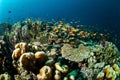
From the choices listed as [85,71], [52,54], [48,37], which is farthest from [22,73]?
[48,37]

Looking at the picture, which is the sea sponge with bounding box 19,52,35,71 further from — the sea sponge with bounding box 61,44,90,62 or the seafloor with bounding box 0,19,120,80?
the sea sponge with bounding box 61,44,90,62

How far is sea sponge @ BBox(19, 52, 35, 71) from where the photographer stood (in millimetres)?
4609

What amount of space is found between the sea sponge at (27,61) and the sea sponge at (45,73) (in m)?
0.27

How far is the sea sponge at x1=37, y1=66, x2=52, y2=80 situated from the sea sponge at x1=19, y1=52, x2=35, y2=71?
0.27 m

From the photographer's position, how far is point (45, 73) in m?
4.57

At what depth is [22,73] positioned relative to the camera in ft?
15.6

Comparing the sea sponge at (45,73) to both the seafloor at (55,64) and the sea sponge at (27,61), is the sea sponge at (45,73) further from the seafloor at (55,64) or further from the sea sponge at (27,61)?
the sea sponge at (27,61)

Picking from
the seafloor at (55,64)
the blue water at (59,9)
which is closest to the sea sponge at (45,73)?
the seafloor at (55,64)

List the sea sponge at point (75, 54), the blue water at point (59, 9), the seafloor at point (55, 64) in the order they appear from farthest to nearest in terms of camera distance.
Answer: the blue water at point (59, 9)
the sea sponge at point (75, 54)
the seafloor at point (55, 64)

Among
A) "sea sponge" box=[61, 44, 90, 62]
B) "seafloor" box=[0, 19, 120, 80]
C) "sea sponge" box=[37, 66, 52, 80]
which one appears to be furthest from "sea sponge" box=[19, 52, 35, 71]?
"sea sponge" box=[61, 44, 90, 62]

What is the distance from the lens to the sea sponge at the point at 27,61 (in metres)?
4.61

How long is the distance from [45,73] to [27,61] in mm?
474

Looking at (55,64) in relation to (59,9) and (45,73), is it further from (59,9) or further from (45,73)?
(59,9)

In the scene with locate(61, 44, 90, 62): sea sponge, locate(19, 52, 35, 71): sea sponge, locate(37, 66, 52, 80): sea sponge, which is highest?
locate(61, 44, 90, 62): sea sponge
